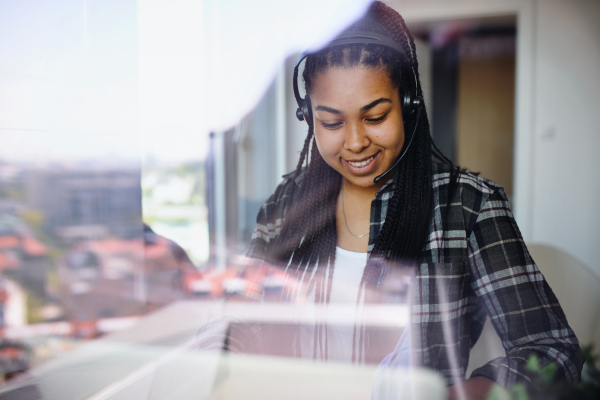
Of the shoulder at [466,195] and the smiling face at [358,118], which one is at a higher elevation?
the smiling face at [358,118]

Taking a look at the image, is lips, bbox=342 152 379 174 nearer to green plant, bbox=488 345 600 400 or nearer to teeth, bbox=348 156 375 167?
teeth, bbox=348 156 375 167

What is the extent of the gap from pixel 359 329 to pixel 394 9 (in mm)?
504

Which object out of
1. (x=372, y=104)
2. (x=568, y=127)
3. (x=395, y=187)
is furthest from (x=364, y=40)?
(x=568, y=127)

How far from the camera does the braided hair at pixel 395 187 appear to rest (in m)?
0.57

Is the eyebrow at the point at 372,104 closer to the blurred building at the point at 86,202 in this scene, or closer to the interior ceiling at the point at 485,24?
the blurred building at the point at 86,202

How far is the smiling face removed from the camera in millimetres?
539

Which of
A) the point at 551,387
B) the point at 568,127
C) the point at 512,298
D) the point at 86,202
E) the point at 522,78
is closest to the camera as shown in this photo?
the point at 551,387

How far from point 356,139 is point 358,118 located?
0.10ft

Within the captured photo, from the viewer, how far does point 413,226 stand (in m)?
0.61

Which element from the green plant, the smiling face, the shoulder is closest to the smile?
the smiling face

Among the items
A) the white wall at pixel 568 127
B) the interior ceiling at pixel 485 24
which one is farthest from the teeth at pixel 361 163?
the interior ceiling at pixel 485 24

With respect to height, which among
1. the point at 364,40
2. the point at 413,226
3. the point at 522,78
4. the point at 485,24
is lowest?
the point at 413,226

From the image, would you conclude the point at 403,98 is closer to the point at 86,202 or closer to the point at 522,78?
the point at 86,202

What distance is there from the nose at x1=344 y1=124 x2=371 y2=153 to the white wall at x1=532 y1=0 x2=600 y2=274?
497mm
